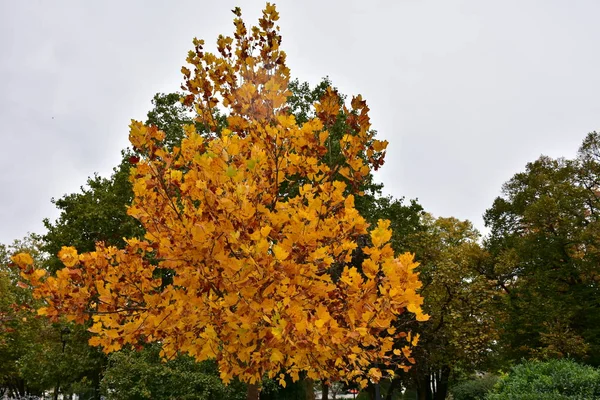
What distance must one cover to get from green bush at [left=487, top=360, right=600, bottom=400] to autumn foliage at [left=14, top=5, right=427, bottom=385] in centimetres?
548

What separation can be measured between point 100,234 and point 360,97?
18.5m

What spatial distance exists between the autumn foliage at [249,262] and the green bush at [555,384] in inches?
216

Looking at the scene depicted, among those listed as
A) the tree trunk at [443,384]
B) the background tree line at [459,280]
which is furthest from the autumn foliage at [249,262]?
the tree trunk at [443,384]

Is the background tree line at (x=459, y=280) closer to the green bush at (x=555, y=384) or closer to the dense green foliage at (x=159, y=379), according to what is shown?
the dense green foliage at (x=159, y=379)

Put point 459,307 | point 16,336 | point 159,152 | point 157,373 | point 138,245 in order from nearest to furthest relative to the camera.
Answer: point 159,152 < point 138,245 < point 157,373 < point 459,307 < point 16,336

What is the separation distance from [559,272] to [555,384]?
15956mm

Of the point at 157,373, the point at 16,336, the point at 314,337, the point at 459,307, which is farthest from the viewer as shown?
the point at 16,336

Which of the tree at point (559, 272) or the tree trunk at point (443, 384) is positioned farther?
the tree trunk at point (443, 384)

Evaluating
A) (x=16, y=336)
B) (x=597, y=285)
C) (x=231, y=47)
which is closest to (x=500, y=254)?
(x=597, y=285)

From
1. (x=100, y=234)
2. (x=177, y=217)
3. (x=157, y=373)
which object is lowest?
(x=157, y=373)

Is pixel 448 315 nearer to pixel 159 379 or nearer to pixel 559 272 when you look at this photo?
pixel 559 272

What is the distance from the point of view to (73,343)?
19781mm

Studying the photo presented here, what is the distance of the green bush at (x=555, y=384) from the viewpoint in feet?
25.7

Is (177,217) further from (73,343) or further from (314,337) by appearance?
(73,343)
